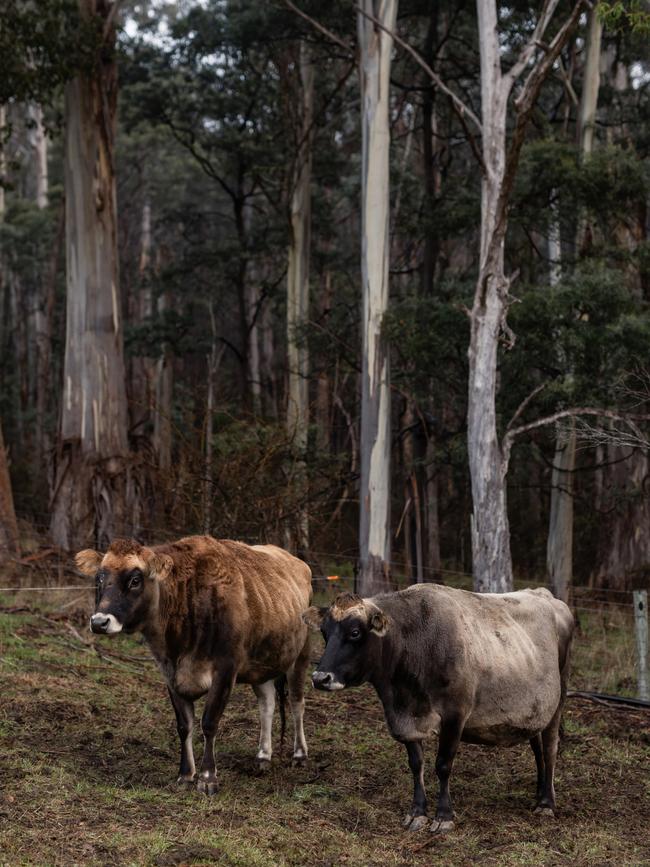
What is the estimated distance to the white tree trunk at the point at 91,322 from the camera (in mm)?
17969

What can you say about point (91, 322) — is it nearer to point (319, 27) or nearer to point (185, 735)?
point (319, 27)

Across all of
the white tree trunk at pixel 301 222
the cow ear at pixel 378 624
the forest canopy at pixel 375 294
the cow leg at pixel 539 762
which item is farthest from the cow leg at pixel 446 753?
the white tree trunk at pixel 301 222

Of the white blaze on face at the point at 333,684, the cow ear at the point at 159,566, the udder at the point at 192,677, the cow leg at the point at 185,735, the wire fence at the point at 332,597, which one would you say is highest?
the cow ear at the point at 159,566

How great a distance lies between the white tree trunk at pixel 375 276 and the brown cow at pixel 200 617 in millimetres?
8831

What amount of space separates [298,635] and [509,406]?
30.4 feet

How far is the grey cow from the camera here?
6895mm

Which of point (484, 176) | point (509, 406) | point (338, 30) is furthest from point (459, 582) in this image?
point (338, 30)

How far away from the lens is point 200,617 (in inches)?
303

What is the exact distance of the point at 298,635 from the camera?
8.55m

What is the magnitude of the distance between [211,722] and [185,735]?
0.21 m

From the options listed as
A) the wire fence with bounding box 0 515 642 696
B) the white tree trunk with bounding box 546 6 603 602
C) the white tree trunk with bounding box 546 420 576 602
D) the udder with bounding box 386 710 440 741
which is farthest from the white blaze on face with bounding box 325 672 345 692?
the white tree trunk with bounding box 546 420 576 602

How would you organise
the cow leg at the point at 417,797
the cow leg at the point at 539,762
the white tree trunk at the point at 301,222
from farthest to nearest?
the white tree trunk at the point at 301,222 → the cow leg at the point at 539,762 → the cow leg at the point at 417,797

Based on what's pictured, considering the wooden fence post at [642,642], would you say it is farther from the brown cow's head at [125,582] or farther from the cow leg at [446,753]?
the brown cow's head at [125,582]

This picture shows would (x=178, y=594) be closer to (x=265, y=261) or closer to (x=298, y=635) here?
(x=298, y=635)
